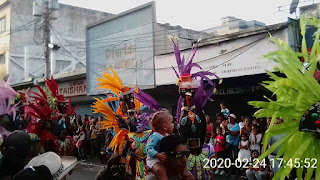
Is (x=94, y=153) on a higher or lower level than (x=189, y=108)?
lower

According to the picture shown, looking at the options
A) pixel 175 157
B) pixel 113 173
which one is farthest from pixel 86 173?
pixel 175 157

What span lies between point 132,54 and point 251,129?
8407 millimetres

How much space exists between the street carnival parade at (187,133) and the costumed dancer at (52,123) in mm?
20

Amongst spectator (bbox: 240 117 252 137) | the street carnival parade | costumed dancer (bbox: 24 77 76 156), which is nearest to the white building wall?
the street carnival parade

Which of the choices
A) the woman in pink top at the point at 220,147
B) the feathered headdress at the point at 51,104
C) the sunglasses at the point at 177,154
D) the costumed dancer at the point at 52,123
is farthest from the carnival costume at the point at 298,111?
the woman in pink top at the point at 220,147

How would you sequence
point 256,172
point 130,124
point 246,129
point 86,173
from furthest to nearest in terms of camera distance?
point 86,173
point 246,129
point 256,172
point 130,124

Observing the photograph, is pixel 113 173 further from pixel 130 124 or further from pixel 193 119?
pixel 130 124

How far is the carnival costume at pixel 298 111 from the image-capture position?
8.30ft

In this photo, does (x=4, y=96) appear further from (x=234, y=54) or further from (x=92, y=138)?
(x=234, y=54)

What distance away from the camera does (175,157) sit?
3.08 m

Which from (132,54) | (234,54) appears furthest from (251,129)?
(132,54)

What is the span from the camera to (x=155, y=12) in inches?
571

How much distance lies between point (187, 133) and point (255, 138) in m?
3.85

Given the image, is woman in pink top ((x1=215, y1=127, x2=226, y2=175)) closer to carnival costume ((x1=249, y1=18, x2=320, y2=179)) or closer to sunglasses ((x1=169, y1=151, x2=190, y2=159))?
sunglasses ((x1=169, y1=151, x2=190, y2=159))
